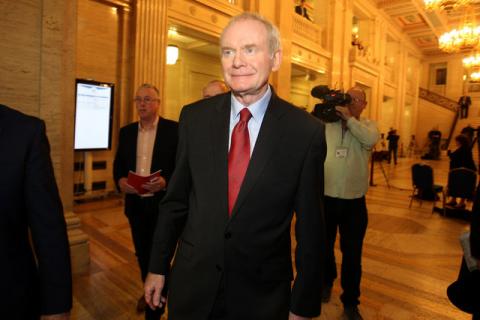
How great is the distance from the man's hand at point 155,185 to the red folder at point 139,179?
2cm

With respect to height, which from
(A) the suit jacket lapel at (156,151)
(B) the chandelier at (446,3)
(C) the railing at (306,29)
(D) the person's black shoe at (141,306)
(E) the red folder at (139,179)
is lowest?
(D) the person's black shoe at (141,306)

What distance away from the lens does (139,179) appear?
2.59 meters

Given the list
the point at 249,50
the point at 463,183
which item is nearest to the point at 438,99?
the point at 463,183

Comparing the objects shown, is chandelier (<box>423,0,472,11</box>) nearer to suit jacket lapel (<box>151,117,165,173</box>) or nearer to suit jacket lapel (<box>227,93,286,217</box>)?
suit jacket lapel (<box>151,117,165,173</box>)

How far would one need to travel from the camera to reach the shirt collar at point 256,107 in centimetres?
143

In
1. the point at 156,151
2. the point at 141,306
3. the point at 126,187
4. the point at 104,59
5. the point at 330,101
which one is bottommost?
the point at 141,306

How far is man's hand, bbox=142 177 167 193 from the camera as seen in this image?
8.54 feet

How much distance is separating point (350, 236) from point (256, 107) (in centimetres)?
194

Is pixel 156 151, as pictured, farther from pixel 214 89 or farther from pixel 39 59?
pixel 39 59

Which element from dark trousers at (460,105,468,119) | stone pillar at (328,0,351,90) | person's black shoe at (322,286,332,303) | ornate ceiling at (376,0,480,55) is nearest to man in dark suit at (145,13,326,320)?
person's black shoe at (322,286,332,303)

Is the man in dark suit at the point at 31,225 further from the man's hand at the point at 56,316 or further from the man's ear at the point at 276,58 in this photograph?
the man's ear at the point at 276,58

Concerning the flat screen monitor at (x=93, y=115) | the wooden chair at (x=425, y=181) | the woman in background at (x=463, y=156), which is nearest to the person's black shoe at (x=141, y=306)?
the flat screen monitor at (x=93, y=115)

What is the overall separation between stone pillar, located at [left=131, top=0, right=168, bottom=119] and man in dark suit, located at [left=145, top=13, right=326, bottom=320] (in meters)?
6.13

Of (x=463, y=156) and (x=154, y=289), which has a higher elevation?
(x=463, y=156)
